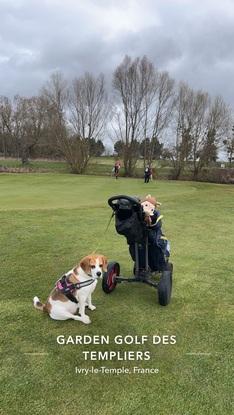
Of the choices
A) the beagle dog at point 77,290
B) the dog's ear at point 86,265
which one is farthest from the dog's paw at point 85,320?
the dog's ear at point 86,265

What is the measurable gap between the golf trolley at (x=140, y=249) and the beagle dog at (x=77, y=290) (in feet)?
1.69

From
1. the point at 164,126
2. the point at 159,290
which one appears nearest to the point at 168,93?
the point at 164,126

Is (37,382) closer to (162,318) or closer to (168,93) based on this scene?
(162,318)

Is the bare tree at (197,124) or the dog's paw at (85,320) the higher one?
the bare tree at (197,124)

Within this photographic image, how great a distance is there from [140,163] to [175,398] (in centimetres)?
3529

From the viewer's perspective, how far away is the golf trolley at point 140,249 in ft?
13.6

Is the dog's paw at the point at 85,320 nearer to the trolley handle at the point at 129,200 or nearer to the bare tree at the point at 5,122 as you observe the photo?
the trolley handle at the point at 129,200

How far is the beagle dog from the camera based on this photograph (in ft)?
12.5

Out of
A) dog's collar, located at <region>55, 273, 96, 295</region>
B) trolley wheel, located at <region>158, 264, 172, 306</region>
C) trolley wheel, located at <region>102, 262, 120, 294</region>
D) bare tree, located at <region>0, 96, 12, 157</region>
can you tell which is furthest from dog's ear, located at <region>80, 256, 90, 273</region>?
bare tree, located at <region>0, 96, 12, 157</region>

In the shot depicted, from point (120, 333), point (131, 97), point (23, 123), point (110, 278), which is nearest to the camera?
point (120, 333)

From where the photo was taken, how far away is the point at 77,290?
3822mm

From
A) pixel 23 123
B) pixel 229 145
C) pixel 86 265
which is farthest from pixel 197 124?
pixel 86 265

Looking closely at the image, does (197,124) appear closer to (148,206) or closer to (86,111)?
(86,111)

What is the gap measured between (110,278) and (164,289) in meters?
0.74
